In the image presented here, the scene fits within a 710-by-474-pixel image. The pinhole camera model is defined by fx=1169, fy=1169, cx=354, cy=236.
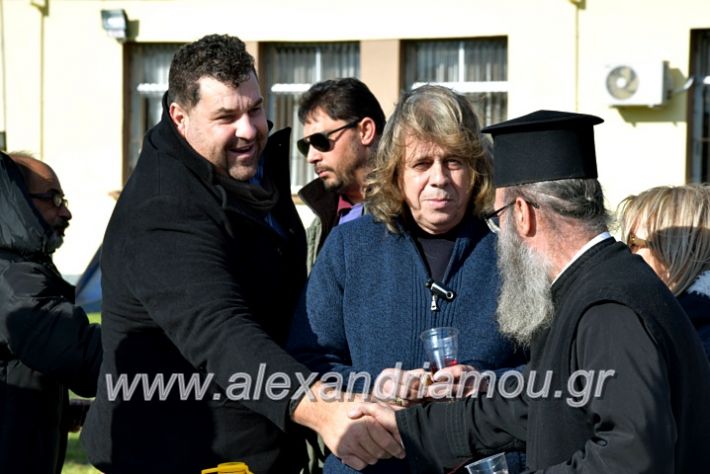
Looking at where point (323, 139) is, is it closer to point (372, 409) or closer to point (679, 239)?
point (679, 239)

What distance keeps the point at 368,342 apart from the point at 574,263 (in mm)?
999

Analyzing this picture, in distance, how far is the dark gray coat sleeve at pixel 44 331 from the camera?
4.36m

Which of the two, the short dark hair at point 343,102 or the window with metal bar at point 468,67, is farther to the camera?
the window with metal bar at point 468,67

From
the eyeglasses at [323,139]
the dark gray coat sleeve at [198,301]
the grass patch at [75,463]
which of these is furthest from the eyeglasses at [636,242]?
the grass patch at [75,463]

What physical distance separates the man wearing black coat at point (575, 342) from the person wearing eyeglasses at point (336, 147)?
2.18 meters

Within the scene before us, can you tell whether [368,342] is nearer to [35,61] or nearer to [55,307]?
[55,307]

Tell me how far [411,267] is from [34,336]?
4.95 ft

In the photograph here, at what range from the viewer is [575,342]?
2.78 metres

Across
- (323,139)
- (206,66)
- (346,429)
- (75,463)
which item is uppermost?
(206,66)

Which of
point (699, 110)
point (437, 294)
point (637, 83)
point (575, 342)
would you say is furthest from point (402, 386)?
point (699, 110)

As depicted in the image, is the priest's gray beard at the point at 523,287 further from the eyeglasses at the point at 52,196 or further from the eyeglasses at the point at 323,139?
the eyeglasses at the point at 323,139

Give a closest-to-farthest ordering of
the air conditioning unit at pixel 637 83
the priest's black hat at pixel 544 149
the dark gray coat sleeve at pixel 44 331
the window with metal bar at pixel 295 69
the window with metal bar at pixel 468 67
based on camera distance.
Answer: the priest's black hat at pixel 544 149 → the dark gray coat sleeve at pixel 44 331 → the air conditioning unit at pixel 637 83 → the window with metal bar at pixel 468 67 → the window with metal bar at pixel 295 69

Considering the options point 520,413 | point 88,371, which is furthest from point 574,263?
point 88,371

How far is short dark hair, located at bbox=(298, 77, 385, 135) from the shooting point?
5.68 m
